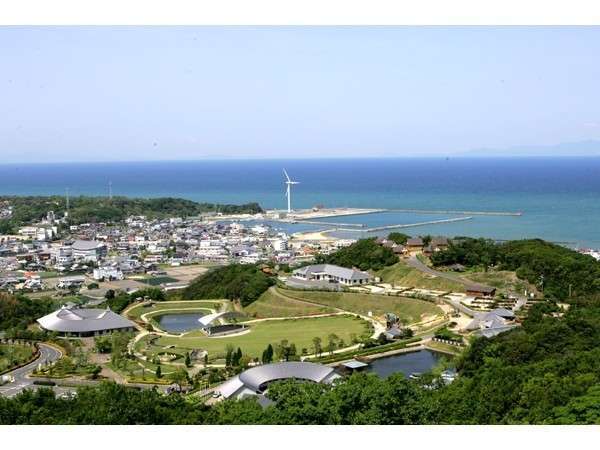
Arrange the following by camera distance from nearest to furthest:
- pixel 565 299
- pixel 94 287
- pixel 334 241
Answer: pixel 565 299
pixel 94 287
pixel 334 241

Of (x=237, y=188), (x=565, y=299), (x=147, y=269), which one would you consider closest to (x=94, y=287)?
(x=147, y=269)

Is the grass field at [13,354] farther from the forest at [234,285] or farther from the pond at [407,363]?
the pond at [407,363]

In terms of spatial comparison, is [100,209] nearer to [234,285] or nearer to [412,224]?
[412,224]

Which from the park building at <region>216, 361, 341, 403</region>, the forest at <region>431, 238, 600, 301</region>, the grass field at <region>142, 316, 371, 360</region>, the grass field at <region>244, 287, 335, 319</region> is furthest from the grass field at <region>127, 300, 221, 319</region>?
the park building at <region>216, 361, 341, 403</region>

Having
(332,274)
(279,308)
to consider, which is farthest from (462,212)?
(279,308)

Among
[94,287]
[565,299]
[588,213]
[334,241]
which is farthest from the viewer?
[588,213]

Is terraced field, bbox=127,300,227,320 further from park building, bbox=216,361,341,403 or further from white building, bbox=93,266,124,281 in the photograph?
park building, bbox=216,361,341,403

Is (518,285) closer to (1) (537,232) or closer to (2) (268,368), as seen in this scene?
(2) (268,368)
